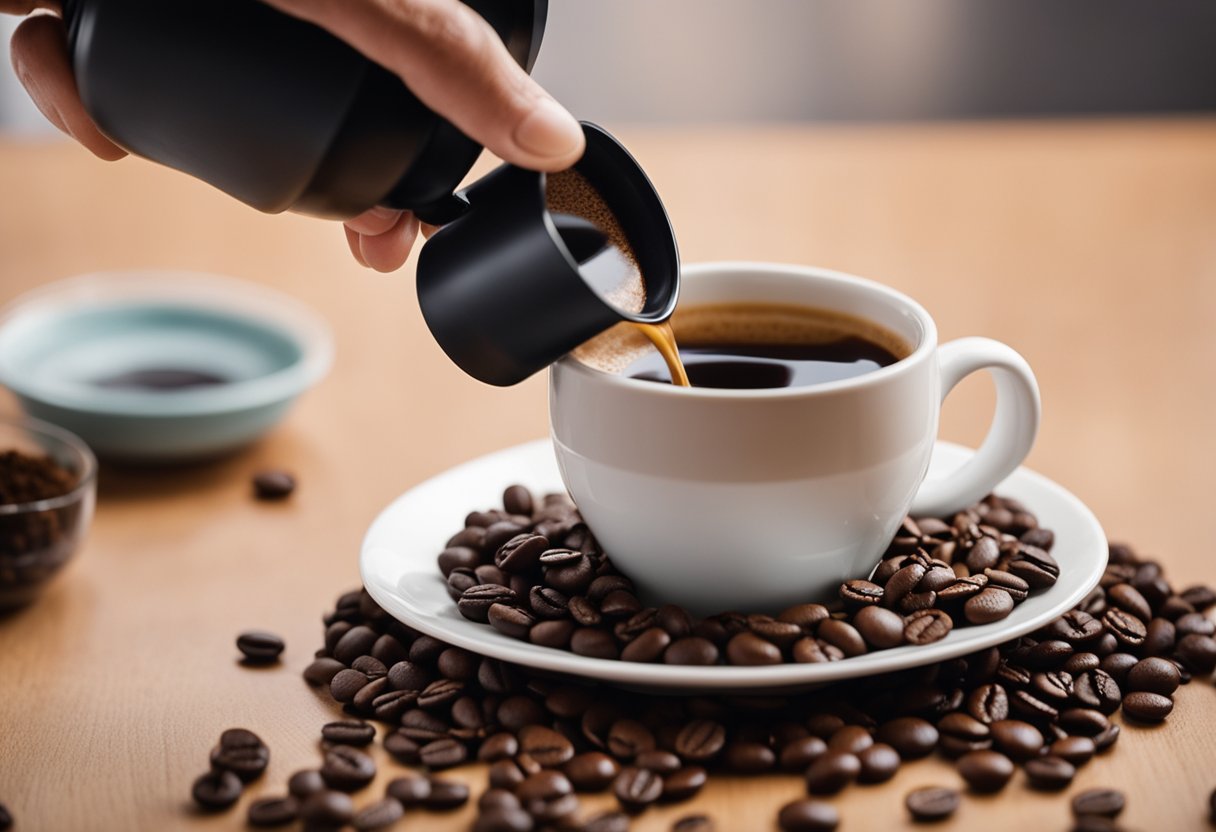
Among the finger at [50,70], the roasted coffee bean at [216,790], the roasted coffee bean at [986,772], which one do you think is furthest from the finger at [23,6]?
the roasted coffee bean at [986,772]

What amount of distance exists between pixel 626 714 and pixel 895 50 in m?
3.61

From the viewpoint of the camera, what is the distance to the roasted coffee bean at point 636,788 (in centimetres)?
106

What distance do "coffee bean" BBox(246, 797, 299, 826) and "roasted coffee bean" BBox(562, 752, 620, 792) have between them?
0.22 m

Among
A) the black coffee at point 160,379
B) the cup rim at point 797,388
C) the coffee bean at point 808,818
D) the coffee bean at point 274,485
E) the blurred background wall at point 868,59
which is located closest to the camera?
the coffee bean at point 808,818

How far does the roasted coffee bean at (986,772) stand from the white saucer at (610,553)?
9cm

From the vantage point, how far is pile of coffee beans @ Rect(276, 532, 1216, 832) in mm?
1079

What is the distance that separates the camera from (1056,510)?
1.45 m

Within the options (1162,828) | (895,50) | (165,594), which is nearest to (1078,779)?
(1162,828)

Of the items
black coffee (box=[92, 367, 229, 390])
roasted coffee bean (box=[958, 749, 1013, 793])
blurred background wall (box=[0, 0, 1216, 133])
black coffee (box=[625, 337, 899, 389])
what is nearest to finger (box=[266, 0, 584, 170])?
black coffee (box=[625, 337, 899, 389])

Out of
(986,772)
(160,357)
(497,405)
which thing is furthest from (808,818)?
(160,357)

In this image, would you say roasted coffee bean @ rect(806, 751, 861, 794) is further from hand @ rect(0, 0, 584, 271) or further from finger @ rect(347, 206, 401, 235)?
finger @ rect(347, 206, 401, 235)

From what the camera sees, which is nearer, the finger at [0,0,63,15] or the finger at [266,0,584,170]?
the finger at [266,0,584,170]

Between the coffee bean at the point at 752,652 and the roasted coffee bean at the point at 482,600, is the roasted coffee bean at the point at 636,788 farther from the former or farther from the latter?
→ the roasted coffee bean at the point at 482,600

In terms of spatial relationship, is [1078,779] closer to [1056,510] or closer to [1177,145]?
[1056,510]
